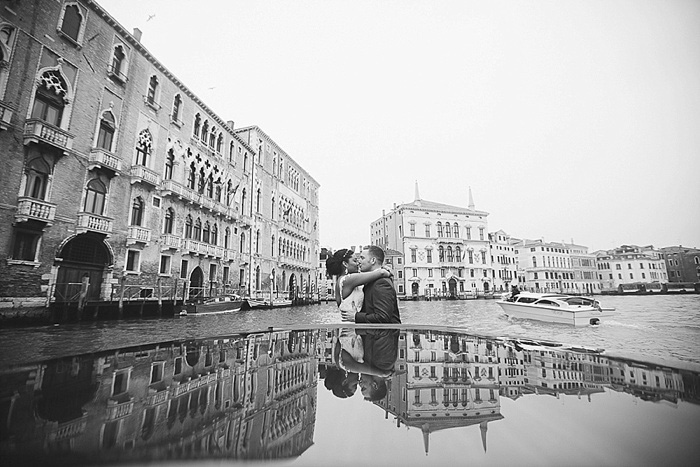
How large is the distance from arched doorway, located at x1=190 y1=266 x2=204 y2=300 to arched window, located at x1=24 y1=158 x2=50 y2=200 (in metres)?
8.11

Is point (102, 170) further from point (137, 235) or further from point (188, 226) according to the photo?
point (188, 226)

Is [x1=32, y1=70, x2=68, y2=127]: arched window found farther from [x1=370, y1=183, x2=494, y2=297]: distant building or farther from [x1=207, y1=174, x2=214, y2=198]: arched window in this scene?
[x1=370, y1=183, x2=494, y2=297]: distant building

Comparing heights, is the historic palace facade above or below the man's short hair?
above

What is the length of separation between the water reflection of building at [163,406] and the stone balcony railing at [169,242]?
49.4ft

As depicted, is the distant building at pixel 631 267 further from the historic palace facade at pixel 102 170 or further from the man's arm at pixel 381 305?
the man's arm at pixel 381 305

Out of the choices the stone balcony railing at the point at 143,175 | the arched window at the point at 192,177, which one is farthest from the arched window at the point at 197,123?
the stone balcony railing at the point at 143,175

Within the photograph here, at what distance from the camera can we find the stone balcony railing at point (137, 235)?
45.5 ft

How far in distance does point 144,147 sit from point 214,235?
21.0 feet

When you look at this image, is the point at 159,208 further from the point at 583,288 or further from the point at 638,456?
the point at 583,288

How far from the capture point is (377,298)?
3.47 metres

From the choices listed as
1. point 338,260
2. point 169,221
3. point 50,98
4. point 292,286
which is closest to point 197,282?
point 169,221

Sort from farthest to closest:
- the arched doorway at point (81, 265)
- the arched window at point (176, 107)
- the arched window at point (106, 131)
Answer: the arched window at point (176, 107)
the arched window at point (106, 131)
the arched doorway at point (81, 265)

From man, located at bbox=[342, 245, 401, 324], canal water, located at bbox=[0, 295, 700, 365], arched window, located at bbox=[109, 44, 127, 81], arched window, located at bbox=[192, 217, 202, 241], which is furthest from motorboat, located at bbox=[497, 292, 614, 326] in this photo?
arched window, located at bbox=[109, 44, 127, 81]

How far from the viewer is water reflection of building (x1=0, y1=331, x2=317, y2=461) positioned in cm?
94
